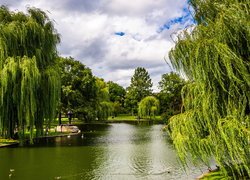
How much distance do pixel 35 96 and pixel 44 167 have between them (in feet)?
21.2

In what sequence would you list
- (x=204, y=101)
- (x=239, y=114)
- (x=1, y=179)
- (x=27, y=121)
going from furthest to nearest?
(x=27, y=121), (x=1, y=179), (x=204, y=101), (x=239, y=114)

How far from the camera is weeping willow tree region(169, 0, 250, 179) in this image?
339 inches

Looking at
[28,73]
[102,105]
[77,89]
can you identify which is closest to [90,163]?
[28,73]

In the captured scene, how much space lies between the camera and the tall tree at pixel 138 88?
80.0m

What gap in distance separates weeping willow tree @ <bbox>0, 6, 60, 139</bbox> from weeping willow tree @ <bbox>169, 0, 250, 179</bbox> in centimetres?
1217

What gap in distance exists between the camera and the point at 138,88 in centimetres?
8638

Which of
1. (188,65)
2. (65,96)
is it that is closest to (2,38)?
(188,65)

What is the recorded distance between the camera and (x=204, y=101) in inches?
375

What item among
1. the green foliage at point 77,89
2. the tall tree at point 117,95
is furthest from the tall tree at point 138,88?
the green foliage at point 77,89

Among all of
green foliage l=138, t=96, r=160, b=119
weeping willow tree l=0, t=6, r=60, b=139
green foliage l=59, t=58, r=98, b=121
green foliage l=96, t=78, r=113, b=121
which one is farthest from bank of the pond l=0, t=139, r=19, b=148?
green foliage l=138, t=96, r=160, b=119

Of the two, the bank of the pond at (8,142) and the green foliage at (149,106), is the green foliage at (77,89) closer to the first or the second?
the green foliage at (149,106)

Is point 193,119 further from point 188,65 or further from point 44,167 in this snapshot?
point 44,167

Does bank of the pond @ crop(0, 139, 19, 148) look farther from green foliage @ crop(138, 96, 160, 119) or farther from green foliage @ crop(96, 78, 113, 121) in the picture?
green foliage @ crop(138, 96, 160, 119)

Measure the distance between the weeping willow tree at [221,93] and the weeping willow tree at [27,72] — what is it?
12.2 meters
